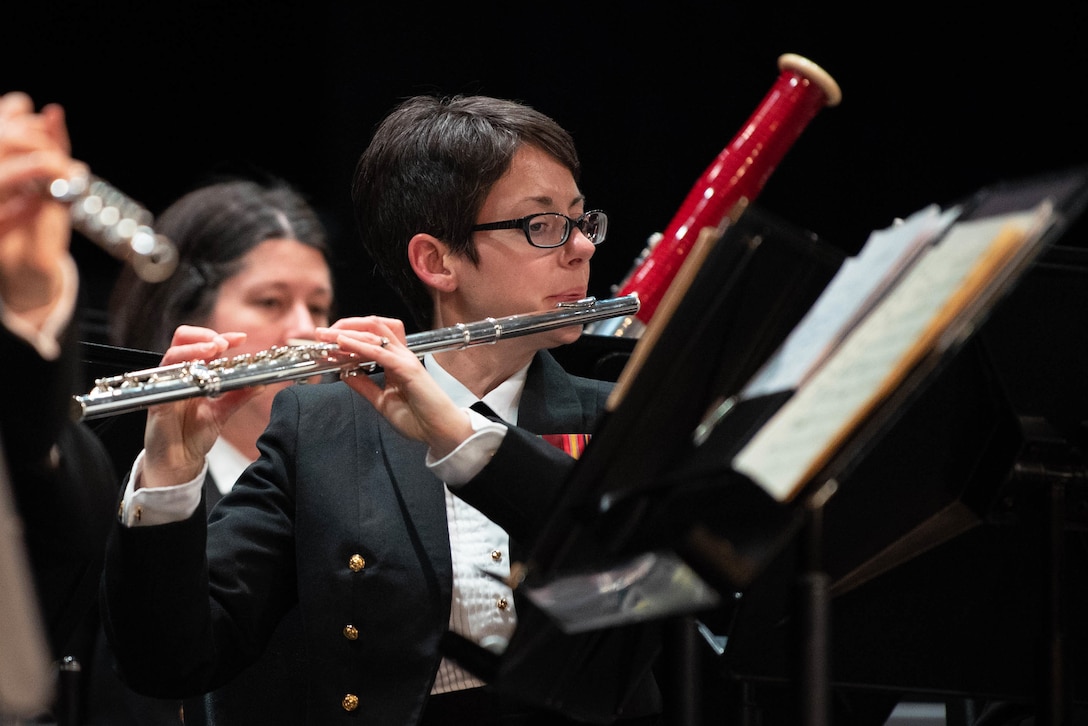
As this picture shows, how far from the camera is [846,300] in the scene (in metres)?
1.09

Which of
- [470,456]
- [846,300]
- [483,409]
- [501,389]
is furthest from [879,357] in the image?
[501,389]

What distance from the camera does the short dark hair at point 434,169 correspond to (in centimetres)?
208

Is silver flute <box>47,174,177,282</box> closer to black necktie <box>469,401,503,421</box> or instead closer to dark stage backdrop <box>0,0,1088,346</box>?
black necktie <box>469,401,503,421</box>

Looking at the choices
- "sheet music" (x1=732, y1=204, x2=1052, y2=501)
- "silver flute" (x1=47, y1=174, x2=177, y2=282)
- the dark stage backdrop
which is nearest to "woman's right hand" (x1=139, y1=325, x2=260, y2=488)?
"silver flute" (x1=47, y1=174, x2=177, y2=282)

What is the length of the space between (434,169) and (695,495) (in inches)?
45.2

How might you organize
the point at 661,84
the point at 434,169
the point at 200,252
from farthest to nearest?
1. the point at 661,84
2. the point at 200,252
3. the point at 434,169

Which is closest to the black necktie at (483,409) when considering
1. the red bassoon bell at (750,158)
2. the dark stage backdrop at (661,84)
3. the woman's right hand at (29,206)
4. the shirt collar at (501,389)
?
the shirt collar at (501,389)

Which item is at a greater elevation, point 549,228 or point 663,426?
point 549,228

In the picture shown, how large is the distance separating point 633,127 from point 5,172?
2.63 meters

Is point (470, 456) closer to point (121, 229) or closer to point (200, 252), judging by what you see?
point (121, 229)

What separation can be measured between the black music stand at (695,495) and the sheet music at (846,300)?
0.02 metres

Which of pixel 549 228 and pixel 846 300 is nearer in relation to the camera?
pixel 846 300

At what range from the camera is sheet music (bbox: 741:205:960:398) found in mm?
1070

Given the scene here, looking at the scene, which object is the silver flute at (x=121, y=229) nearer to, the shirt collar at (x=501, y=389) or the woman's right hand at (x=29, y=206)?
the woman's right hand at (x=29, y=206)
